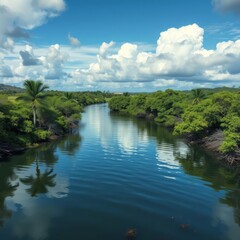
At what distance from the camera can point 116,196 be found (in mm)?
31047

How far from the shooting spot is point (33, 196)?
30797mm

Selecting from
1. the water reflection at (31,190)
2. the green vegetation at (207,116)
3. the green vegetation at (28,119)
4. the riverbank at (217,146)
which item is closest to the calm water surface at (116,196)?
the water reflection at (31,190)

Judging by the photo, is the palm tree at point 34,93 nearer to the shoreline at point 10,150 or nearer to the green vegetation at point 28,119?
the green vegetation at point 28,119

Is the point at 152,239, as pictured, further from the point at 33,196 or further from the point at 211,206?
the point at 33,196

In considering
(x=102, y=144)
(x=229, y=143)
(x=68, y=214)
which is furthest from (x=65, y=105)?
(x=68, y=214)

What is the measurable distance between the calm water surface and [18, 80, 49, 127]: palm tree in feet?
42.8

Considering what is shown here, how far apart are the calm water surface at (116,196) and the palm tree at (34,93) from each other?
1306 cm

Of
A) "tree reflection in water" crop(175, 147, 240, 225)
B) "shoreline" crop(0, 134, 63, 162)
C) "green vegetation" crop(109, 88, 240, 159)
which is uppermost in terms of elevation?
"green vegetation" crop(109, 88, 240, 159)

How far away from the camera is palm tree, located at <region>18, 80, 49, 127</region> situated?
205ft

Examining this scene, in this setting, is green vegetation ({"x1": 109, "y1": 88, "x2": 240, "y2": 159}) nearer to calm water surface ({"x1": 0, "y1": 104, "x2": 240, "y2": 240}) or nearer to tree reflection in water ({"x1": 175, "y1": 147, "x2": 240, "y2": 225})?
tree reflection in water ({"x1": 175, "y1": 147, "x2": 240, "y2": 225})

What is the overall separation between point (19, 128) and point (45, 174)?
68.3 feet

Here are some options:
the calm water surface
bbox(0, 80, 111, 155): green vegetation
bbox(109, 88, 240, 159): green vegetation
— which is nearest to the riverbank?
bbox(109, 88, 240, 159): green vegetation

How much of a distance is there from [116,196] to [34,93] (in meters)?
39.5

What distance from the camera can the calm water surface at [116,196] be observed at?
77.5 ft
